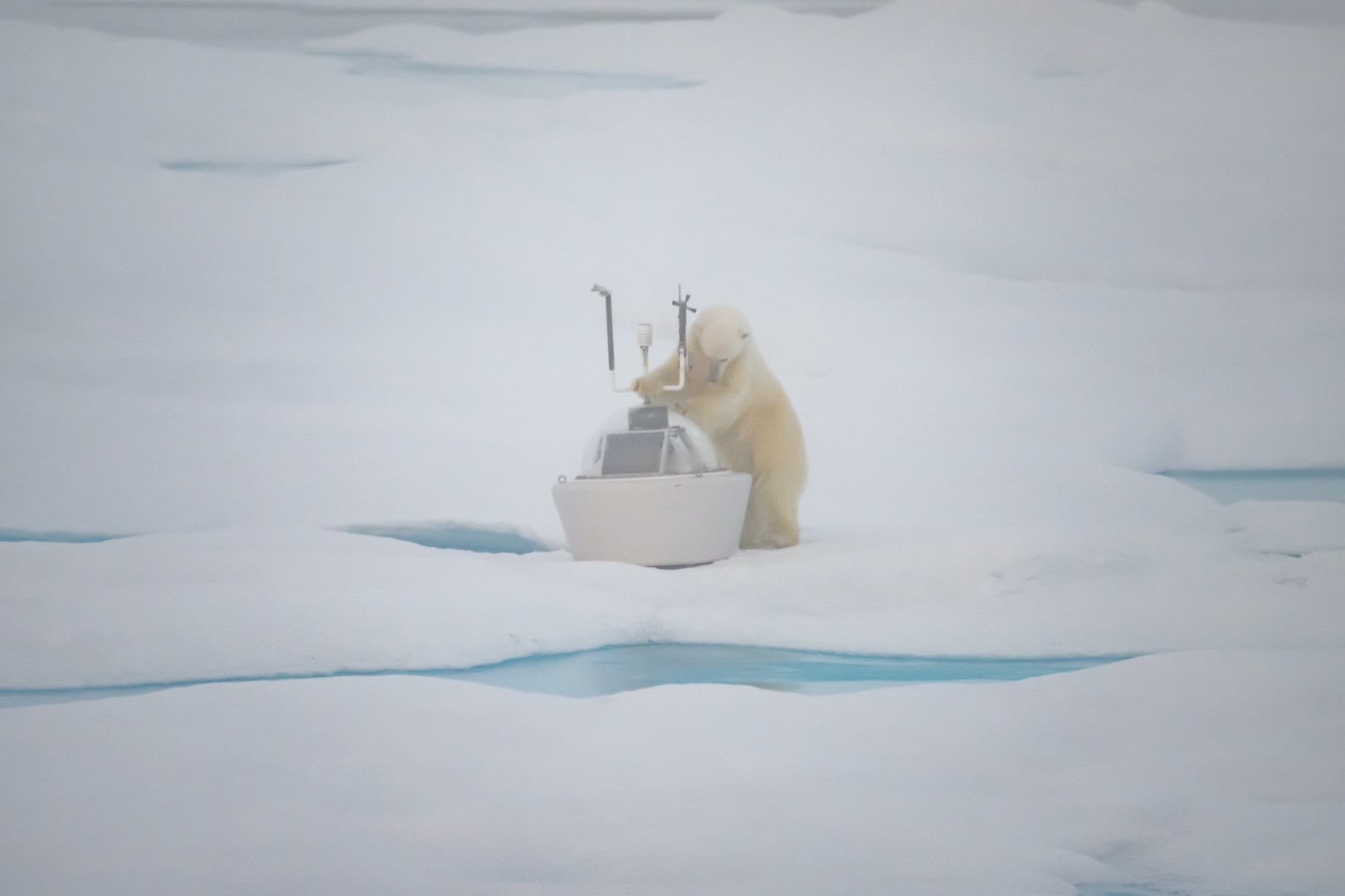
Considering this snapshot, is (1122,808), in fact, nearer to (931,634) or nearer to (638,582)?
(931,634)

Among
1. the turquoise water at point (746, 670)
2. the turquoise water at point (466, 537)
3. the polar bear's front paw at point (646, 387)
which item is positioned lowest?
the turquoise water at point (466, 537)

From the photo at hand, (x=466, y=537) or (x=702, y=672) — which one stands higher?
(x=702, y=672)

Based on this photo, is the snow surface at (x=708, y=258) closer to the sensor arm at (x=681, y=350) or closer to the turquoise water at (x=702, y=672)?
the sensor arm at (x=681, y=350)

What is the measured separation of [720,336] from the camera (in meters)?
3.59

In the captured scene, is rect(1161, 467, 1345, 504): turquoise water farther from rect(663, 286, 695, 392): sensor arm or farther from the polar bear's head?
rect(663, 286, 695, 392): sensor arm

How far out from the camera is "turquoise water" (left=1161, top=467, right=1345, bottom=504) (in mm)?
4719

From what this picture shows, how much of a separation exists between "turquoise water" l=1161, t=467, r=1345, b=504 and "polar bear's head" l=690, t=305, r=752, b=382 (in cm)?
216

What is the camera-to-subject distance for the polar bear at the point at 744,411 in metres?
3.64

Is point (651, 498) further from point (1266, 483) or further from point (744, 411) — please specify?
point (1266, 483)

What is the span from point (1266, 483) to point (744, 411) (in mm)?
2367

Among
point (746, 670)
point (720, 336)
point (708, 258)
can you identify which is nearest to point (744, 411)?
point (720, 336)

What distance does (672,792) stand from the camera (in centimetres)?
161

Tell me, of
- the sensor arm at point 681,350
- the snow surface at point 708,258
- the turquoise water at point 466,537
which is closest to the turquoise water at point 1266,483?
the snow surface at point 708,258

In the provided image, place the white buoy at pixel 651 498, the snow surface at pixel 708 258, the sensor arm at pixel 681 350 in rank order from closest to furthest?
the white buoy at pixel 651 498 → the sensor arm at pixel 681 350 → the snow surface at pixel 708 258
